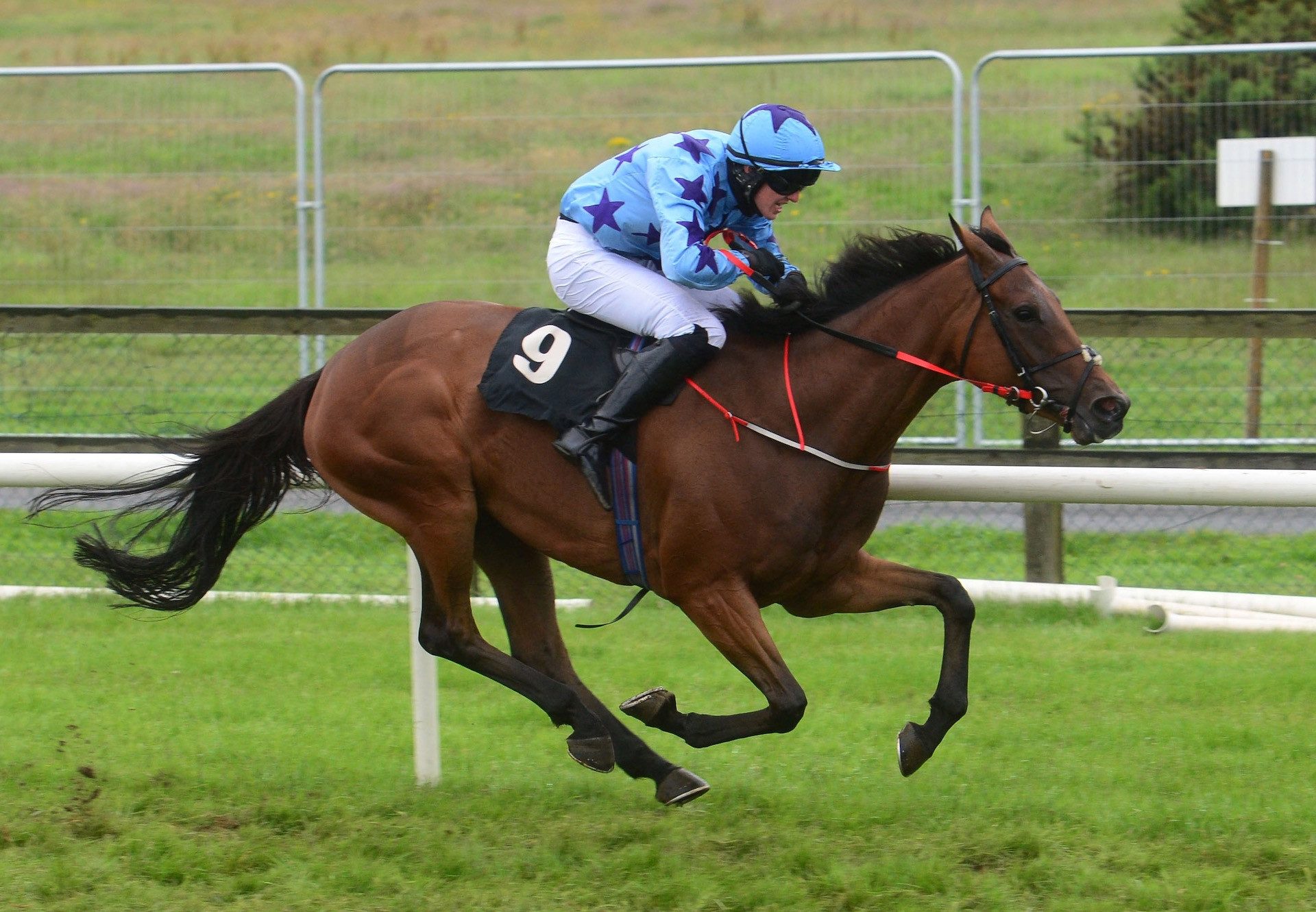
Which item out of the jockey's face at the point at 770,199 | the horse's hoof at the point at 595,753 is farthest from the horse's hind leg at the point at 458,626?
the jockey's face at the point at 770,199

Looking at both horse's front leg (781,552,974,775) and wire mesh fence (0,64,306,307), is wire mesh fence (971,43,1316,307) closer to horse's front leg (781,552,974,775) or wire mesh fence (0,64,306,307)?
wire mesh fence (0,64,306,307)

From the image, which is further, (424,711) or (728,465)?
(424,711)

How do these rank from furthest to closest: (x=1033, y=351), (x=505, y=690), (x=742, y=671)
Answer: (x=505, y=690) < (x=742, y=671) < (x=1033, y=351)

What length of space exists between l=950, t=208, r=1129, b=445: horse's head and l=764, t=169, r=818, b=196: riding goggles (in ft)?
1.48

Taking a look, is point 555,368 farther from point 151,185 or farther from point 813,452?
point 151,185

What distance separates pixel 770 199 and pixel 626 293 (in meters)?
0.47

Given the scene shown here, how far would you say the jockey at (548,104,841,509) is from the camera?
4.08m

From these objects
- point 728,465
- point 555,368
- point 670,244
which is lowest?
point 728,465

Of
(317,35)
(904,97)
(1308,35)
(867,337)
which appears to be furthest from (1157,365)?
(317,35)

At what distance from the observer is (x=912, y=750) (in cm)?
406

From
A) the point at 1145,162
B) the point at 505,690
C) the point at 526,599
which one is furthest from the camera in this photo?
the point at 1145,162

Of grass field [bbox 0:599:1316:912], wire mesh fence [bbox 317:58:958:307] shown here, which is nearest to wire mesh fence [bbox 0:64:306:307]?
wire mesh fence [bbox 317:58:958:307]

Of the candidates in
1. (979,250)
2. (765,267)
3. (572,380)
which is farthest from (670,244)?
(979,250)

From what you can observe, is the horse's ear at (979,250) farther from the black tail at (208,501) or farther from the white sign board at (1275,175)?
the white sign board at (1275,175)
